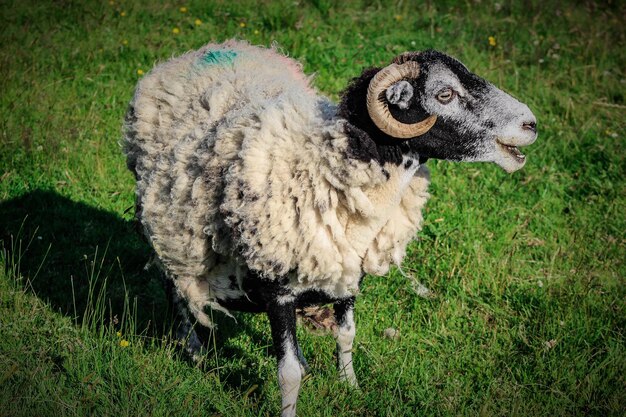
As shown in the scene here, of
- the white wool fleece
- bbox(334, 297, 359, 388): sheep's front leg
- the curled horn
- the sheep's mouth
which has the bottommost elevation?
bbox(334, 297, 359, 388): sheep's front leg

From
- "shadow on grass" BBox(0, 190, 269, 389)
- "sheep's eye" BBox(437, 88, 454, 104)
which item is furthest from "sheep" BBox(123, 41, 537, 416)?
"shadow on grass" BBox(0, 190, 269, 389)

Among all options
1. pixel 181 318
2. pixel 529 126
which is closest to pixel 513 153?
pixel 529 126

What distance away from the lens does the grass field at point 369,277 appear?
12.8ft

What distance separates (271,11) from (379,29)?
1366mm

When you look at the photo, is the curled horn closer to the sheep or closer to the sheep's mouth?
the sheep

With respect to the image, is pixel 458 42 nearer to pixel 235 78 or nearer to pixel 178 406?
pixel 235 78

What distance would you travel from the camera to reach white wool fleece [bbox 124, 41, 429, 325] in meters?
3.41

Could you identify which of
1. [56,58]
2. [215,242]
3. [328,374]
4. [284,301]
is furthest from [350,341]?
[56,58]

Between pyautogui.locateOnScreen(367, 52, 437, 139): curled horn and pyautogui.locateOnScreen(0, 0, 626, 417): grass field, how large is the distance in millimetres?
1508

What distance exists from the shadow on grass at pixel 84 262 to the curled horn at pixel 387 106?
76.8 inches

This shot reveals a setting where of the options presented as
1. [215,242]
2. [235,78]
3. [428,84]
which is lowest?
[215,242]

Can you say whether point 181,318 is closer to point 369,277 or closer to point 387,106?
point 369,277

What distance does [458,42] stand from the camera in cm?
831

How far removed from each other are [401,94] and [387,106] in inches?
3.6
